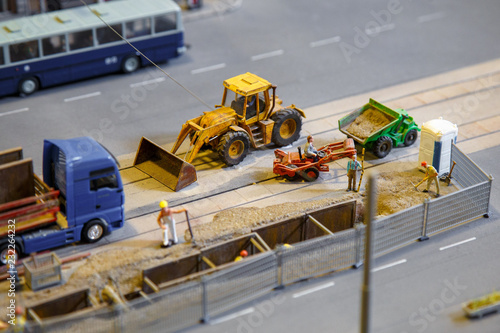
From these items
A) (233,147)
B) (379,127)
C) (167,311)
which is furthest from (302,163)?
(167,311)

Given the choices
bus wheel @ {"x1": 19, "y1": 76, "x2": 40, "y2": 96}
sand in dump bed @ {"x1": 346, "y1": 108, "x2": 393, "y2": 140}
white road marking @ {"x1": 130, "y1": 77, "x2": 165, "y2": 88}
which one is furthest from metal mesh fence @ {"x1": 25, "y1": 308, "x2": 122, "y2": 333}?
white road marking @ {"x1": 130, "y1": 77, "x2": 165, "y2": 88}

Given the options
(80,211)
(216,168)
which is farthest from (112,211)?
(216,168)

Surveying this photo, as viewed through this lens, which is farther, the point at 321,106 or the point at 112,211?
the point at 321,106

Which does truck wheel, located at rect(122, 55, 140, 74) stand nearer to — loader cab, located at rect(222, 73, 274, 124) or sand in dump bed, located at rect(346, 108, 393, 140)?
loader cab, located at rect(222, 73, 274, 124)

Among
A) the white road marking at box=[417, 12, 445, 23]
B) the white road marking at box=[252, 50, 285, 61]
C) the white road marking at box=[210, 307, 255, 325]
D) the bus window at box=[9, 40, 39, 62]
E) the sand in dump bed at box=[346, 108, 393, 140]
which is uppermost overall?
the bus window at box=[9, 40, 39, 62]

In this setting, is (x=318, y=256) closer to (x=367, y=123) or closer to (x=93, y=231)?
(x=93, y=231)

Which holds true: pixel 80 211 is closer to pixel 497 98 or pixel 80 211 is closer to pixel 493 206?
pixel 493 206

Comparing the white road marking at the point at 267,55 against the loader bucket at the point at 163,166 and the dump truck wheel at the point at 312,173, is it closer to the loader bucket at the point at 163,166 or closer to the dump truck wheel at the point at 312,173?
the loader bucket at the point at 163,166
